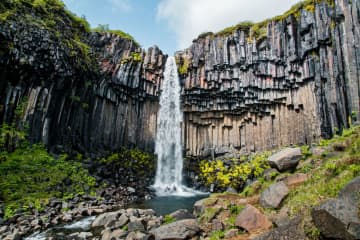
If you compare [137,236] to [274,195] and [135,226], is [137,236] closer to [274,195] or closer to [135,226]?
[135,226]

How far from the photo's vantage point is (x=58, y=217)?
12094 mm

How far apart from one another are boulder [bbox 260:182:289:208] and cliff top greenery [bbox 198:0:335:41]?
19.8 metres

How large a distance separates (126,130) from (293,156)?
2100 centimetres

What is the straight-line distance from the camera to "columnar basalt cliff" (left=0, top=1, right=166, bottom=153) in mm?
16438

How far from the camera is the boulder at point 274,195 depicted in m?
6.85

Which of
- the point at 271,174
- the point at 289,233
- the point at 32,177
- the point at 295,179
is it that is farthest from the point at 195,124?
the point at 289,233

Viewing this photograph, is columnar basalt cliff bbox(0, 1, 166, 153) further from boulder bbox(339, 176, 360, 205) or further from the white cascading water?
boulder bbox(339, 176, 360, 205)

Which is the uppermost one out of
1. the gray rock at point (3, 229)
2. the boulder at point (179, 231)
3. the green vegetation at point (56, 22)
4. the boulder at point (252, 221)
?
the green vegetation at point (56, 22)

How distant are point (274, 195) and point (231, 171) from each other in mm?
17202

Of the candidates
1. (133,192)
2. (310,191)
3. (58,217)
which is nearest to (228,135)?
(133,192)

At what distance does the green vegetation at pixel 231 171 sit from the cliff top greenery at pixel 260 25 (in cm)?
1212

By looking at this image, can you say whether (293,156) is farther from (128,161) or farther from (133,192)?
(128,161)

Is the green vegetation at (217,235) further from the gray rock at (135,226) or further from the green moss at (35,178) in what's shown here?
the green moss at (35,178)

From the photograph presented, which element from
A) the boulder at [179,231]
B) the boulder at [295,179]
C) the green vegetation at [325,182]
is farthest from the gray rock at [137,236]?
the boulder at [295,179]
